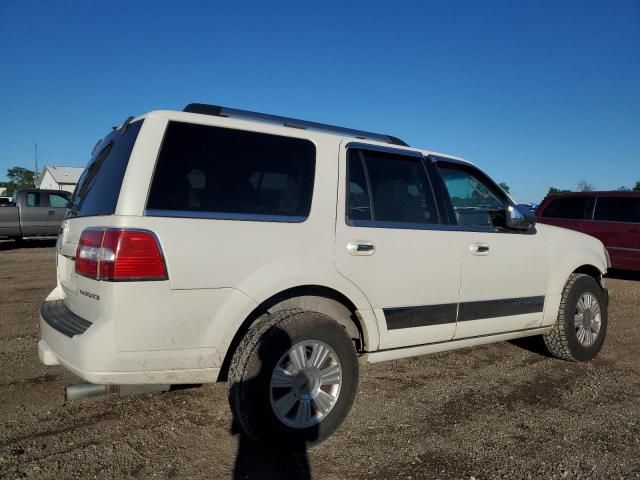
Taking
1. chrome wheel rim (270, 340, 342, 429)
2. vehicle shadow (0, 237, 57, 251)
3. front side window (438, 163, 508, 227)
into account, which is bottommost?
vehicle shadow (0, 237, 57, 251)

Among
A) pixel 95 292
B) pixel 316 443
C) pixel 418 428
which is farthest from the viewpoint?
pixel 418 428

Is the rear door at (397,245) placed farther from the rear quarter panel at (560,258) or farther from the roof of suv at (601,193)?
the roof of suv at (601,193)

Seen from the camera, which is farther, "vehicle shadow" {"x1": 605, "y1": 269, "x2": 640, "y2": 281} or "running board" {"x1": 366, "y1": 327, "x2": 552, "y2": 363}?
"vehicle shadow" {"x1": 605, "y1": 269, "x2": 640, "y2": 281}

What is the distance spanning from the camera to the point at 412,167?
390 cm

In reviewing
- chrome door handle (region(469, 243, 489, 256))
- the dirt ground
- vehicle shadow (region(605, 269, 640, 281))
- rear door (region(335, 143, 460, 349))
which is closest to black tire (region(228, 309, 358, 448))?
the dirt ground

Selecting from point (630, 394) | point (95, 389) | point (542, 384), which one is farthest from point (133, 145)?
point (630, 394)

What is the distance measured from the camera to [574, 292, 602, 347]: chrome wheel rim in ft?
15.6

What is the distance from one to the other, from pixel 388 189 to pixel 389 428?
1645 millimetres

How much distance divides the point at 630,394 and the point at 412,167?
2.51m

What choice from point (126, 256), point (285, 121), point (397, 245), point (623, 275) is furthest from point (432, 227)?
point (623, 275)

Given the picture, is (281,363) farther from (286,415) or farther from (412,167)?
(412,167)

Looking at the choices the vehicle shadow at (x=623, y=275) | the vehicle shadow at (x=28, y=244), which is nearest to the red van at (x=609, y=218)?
the vehicle shadow at (x=623, y=275)

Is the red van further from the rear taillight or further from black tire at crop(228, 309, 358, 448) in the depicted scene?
the rear taillight

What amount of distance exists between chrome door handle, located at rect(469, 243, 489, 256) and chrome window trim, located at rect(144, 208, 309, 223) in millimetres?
1481
